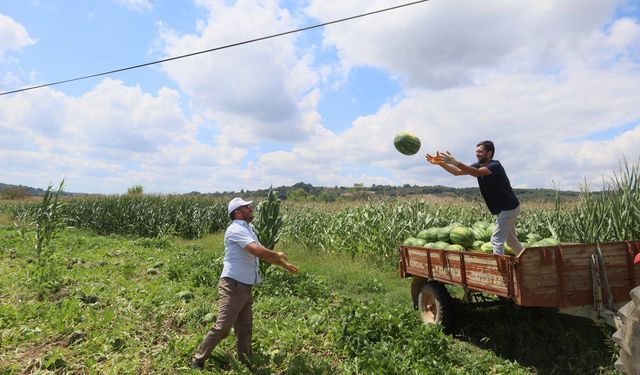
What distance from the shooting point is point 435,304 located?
22.1 feet

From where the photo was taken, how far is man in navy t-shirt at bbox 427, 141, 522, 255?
5656 millimetres

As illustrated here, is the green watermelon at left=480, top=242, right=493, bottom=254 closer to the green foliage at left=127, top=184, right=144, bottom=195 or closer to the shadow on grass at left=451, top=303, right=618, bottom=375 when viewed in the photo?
the shadow on grass at left=451, top=303, right=618, bottom=375

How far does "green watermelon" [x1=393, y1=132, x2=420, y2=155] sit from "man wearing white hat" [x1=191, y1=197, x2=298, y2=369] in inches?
114

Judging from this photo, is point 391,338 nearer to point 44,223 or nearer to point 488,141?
point 488,141

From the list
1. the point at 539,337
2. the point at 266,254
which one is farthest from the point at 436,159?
the point at 539,337

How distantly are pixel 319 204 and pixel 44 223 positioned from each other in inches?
524

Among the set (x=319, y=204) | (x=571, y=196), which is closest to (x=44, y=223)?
(x=571, y=196)

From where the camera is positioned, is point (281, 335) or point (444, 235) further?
point (444, 235)

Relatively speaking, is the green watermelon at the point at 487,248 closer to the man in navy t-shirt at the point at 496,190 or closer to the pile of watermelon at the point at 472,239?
the pile of watermelon at the point at 472,239

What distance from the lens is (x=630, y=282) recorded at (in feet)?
17.2

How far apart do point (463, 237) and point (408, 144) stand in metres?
1.68

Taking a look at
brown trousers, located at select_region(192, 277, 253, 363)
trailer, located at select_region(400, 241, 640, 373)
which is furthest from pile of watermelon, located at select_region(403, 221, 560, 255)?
brown trousers, located at select_region(192, 277, 253, 363)

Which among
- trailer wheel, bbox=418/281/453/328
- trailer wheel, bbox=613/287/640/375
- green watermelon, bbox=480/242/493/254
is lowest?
trailer wheel, bbox=418/281/453/328

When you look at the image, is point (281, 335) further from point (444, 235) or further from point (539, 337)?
point (539, 337)
